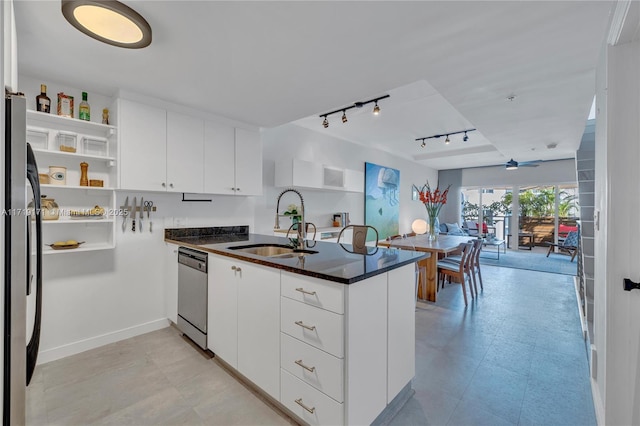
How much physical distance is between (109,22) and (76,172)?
151cm

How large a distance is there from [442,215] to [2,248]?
9544 millimetres

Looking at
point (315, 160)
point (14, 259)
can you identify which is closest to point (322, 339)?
point (14, 259)

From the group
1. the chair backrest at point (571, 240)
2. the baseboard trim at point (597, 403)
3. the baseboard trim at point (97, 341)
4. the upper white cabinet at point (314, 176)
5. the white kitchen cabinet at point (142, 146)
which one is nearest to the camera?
the baseboard trim at point (597, 403)

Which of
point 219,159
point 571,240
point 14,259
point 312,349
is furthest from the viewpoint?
point 571,240

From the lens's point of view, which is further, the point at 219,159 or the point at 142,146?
the point at 219,159

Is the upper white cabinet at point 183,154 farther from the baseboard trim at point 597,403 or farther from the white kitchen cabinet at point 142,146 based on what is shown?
the baseboard trim at point 597,403

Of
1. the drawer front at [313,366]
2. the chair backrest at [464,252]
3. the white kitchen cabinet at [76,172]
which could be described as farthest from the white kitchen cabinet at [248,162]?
the chair backrest at [464,252]

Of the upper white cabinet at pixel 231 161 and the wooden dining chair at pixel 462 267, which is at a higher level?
the upper white cabinet at pixel 231 161

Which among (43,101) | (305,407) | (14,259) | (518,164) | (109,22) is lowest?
(305,407)

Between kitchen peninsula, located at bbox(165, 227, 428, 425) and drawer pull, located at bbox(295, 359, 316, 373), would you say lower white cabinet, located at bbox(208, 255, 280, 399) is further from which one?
drawer pull, located at bbox(295, 359, 316, 373)

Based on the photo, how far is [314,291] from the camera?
1503 millimetres

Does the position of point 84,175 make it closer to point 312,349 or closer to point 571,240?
point 312,349

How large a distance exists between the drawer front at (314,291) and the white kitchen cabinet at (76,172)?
6.06 feet

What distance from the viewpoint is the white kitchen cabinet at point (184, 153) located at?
274cm
